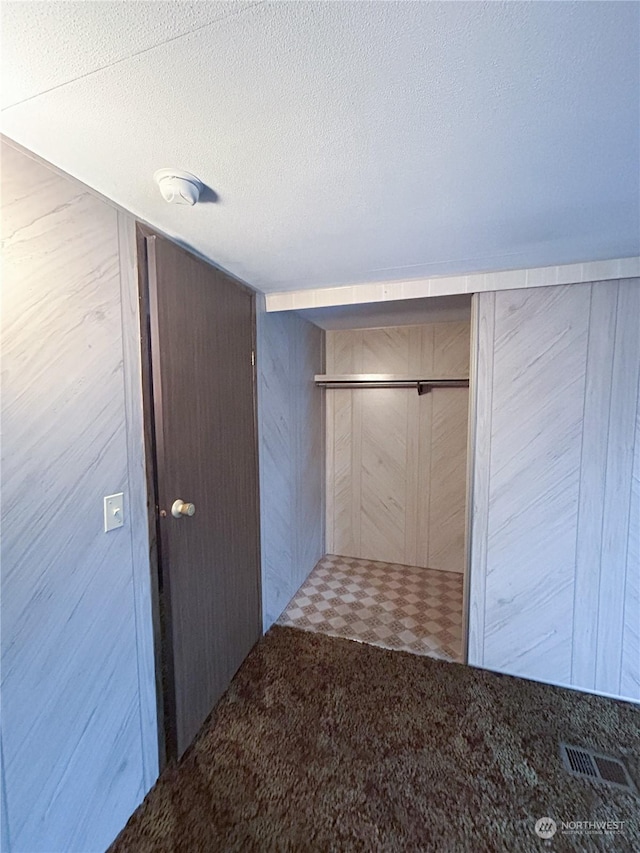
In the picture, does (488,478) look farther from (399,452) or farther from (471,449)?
(399,452)

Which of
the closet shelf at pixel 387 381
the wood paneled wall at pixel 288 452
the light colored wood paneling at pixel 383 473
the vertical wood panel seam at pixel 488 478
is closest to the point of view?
the vertical wood panel seam at pixel 488 478

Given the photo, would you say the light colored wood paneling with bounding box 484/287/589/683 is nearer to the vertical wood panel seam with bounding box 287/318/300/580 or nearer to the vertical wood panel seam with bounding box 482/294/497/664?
the vertical wood panel seam with bounding box 482/294/497/664

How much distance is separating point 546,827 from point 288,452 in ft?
6.57

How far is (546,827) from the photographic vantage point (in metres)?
1.15

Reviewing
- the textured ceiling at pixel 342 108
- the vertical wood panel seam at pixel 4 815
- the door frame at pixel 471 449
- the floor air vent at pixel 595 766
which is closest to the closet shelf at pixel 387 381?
the door frame at pixel 471 449

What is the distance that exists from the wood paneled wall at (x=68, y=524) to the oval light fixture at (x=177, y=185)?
249mm

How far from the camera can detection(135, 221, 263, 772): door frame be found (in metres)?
1.23

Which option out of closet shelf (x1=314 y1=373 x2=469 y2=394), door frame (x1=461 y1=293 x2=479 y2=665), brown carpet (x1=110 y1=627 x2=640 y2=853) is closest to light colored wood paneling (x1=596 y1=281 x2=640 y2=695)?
brown carpet (x1=110 y1=627 x2=640 y2=853)

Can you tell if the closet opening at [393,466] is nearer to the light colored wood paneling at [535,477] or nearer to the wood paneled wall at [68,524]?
the light colored wood paneling at [535,477]

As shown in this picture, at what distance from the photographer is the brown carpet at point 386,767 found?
1132 millimetres

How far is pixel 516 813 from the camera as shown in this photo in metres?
1.19

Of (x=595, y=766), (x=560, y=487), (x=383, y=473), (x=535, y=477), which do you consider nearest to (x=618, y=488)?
(x=560, y=487)

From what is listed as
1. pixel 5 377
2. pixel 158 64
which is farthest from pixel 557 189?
pixel 5 377

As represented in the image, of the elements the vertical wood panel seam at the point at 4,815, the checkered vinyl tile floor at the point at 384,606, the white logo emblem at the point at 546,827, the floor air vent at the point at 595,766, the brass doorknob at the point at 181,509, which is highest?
the brass doorknob at the point at 181,509
